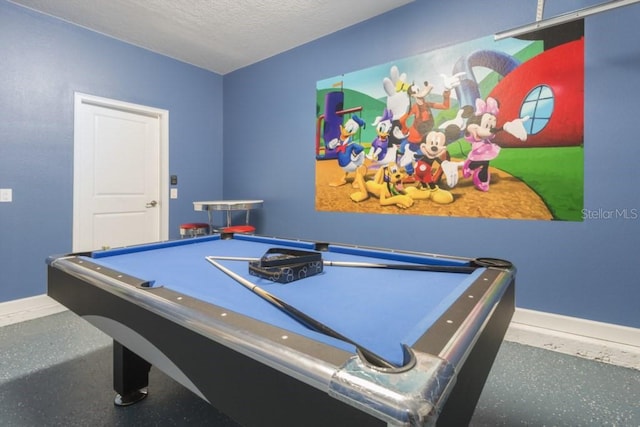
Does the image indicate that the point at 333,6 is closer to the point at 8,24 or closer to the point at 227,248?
the point at 227,248

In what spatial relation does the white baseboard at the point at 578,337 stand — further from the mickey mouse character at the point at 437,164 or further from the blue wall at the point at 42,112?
the blue wall at the point at 42,112

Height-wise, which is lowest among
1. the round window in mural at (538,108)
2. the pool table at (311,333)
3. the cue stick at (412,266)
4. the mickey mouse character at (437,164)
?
the pool table at (311,333)

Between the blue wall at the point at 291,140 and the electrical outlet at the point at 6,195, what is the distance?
34 millimetres

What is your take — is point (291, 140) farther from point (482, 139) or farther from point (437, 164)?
point (482, 139)

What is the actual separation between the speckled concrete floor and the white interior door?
1357mm

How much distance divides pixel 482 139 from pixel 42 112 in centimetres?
369

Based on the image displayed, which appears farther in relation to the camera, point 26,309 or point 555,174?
point 26,309

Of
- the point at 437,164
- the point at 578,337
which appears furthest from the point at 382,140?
the point at 578,337

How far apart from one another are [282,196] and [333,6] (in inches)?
74.7

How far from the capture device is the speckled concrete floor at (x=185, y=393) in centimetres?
142

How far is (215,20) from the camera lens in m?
2.91

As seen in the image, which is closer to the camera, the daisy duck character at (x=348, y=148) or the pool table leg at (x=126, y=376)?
the pool table leg at (x=126, y=376)

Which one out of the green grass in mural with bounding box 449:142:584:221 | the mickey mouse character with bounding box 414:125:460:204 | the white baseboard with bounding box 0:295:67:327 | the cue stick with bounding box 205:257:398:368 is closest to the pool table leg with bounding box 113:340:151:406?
the cue stick with bounding box 205:257:398:368

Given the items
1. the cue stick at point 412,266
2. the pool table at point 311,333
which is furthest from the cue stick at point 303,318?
the cue stick at point 412,266
